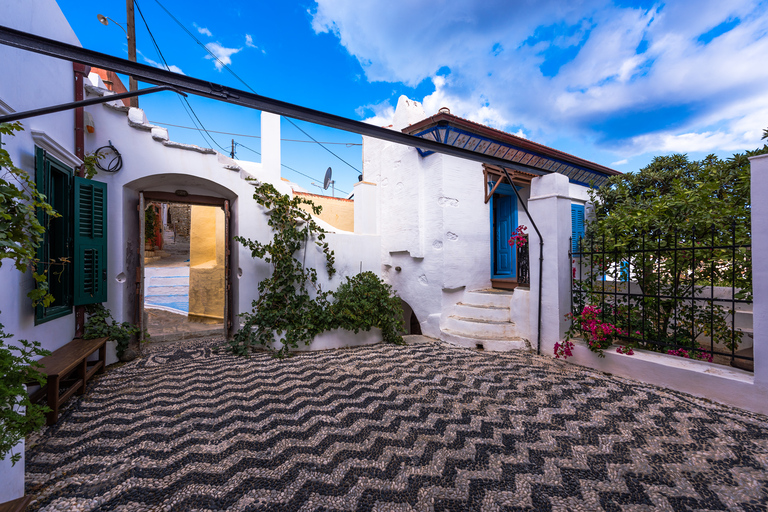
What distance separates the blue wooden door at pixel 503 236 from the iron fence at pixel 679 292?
2368mm

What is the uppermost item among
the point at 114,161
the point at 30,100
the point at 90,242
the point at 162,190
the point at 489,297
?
the point at 30,100

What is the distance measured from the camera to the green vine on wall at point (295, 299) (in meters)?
4.82

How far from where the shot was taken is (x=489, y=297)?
553 cm

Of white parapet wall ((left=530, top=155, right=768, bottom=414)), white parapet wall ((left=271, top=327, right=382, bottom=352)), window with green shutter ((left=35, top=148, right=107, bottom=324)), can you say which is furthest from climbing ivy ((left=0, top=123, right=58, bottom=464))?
white parapet wall ((left=530, top=155, right=768, bottom=414))

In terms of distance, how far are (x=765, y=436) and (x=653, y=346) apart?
1.37 m

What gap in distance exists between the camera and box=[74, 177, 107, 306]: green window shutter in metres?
3.68

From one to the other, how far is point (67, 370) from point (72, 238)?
1.66m

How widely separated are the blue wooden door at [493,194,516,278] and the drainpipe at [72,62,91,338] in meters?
6.68

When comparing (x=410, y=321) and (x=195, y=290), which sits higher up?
(x=195, y=290)

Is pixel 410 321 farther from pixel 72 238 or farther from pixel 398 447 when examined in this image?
pixel 72 238

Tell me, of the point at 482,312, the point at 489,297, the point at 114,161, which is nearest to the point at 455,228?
the point at 489,297

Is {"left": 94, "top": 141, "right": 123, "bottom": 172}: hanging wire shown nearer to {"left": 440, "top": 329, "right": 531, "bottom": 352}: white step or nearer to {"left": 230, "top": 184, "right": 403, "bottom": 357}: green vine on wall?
{"left": 230, "top": 184, "right": 403, "bottom": 357}: green vine on wall

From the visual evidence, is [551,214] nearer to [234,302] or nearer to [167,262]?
[234,302]

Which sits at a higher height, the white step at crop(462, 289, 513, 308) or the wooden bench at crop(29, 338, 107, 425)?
the white step at crop(462, 289, 513, 308)
